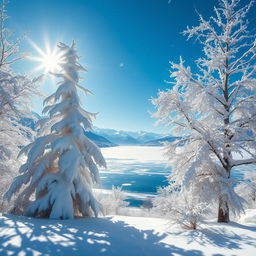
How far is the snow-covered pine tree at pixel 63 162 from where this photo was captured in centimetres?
859

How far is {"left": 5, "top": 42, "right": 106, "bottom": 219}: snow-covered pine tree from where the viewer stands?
28.2 feet

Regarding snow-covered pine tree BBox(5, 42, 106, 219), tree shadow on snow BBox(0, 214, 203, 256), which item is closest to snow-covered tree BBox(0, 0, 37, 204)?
snow-covered pine tree BBox(5, 42, 106, 219)

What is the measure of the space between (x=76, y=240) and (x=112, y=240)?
3.40 feet

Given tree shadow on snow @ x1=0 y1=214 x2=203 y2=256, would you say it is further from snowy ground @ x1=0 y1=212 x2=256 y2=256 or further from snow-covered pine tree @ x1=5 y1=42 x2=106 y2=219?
snow-covered pine tree @ x1=5 y1=42 x2=106 y2=219

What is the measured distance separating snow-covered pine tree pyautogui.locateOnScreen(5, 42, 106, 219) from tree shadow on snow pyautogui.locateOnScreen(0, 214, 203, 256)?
1.21 metres

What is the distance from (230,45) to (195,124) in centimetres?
523

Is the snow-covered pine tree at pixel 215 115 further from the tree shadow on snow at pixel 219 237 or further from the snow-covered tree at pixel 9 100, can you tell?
the snow-covered tree at pixel 9 100

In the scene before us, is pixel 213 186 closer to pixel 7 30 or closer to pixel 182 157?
pixel 182 157

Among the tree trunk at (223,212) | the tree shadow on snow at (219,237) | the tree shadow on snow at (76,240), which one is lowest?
the tree shadow on snow at (76,240)

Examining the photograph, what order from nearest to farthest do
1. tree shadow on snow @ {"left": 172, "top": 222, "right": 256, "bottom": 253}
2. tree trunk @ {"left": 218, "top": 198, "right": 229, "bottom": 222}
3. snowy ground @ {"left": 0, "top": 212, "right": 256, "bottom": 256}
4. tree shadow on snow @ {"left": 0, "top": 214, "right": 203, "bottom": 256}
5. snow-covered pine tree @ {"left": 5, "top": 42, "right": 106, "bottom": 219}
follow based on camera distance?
tree shadow on snow @ {"left": 0, "top": 214, "right": 203, "bottom": 256} → snowy ground @ {"left": 0, "top": 212, "right": 256, "bottom": 256} → tree shadow on snow @ {"left": 172, "top": 222, "right": 256, "bottom": 253} → snow-covered pine tree @ {"left": 5, "top": 42, "right": 106, "bottom": 219} → tree trunk @ {"left": 218, "top": 198, "right": 229, "bottom": 222}

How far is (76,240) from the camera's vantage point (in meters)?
5.77

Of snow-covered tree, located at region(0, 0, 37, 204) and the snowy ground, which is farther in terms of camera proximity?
snow-covered tree, located at region(0, 0, 37, 204)

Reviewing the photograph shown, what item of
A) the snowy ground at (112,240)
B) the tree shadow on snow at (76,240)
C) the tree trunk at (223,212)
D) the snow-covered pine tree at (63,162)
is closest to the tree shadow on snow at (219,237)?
the snowy ground at (112,240)

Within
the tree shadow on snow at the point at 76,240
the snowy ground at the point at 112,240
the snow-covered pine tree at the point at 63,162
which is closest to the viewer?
the tree shadow on snow at the point at 76,240
